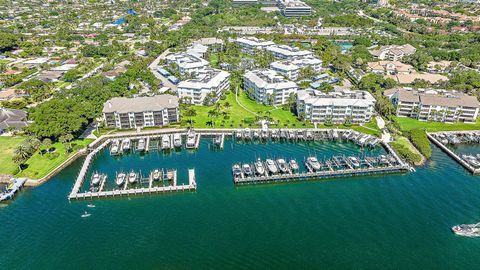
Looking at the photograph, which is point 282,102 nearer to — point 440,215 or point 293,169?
point 293,169

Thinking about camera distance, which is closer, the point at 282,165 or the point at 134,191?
the point at 134,191

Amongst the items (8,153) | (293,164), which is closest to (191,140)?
(293,164)

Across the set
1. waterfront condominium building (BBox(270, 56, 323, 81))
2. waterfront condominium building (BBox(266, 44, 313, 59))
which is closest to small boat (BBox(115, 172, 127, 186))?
waterfront condominium building (BBox(270, 56, 323, 81))

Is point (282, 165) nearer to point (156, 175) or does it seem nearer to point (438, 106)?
point (156, 175)

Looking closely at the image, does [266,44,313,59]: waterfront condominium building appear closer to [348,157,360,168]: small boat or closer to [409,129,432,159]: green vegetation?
[409,129,432,159]: green vegetation

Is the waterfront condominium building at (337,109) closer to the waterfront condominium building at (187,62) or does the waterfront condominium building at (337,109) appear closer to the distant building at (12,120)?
the waterfront condominium building at (187,62)
